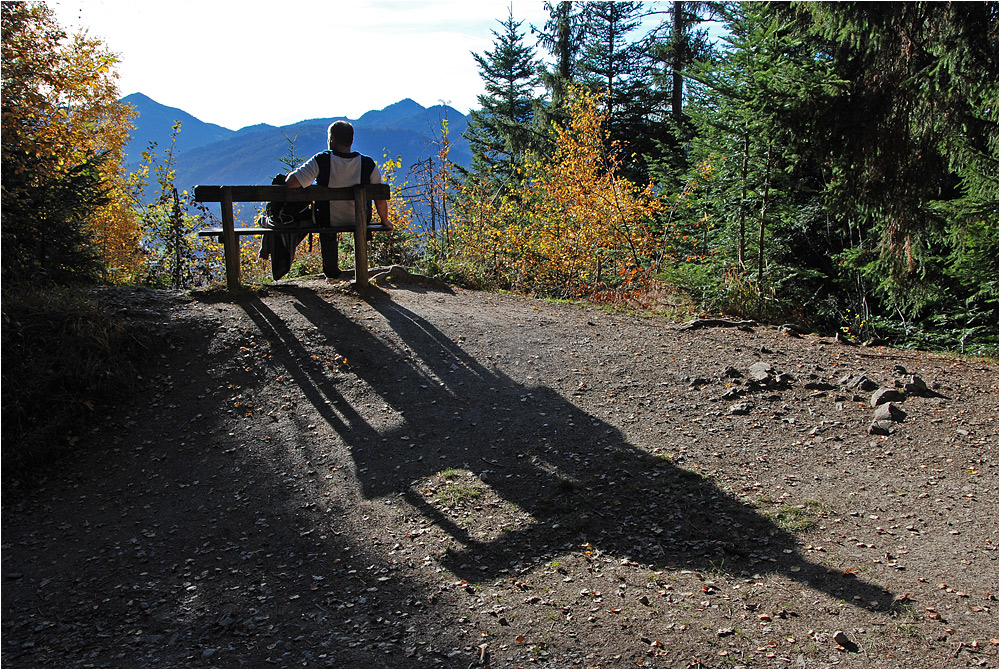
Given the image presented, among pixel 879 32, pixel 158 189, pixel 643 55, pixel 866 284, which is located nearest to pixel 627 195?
pixel 866 284

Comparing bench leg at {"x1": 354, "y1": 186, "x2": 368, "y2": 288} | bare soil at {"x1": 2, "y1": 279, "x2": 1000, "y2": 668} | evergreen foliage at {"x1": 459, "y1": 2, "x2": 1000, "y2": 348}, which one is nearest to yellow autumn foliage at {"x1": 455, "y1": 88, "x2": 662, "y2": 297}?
evergreen foliage at {"x1": 459, "y1": 2, "x2": 1000, "y2": 348}

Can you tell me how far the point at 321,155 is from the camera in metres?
7.18

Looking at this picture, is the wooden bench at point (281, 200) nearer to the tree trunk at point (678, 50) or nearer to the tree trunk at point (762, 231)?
the tree trunk at point (762, 231)

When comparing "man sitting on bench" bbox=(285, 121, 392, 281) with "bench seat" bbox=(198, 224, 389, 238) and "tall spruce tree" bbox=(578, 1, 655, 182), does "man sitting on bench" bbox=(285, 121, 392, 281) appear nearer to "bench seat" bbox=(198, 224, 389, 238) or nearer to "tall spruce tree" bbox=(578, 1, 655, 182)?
"bench seat" bbox=(198, 224, 389, 238)

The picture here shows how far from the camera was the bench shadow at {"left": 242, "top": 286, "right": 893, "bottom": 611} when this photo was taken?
3539 millimetres

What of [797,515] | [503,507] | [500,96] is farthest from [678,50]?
[503,507]

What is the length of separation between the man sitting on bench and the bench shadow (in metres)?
1.49

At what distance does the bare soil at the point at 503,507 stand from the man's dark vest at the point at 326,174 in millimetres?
1299

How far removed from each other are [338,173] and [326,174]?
0.40 feet

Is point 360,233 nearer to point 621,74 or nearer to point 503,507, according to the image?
point 503,507

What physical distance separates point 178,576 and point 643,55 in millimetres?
21416

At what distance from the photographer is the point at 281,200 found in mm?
6934

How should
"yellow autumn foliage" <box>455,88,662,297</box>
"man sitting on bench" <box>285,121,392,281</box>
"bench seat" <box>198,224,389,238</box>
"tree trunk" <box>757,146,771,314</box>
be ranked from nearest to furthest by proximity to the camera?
"man sitting on bench" <box>285,121,392,281</box> → "bench seat" <box>198,224,389,238</box> → "tree trunk" <box>757,146,771,314</box> → "yellow autumn foliage" <box>455,88,662,297</box>

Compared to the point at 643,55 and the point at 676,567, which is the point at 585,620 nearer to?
the point at 676,567
